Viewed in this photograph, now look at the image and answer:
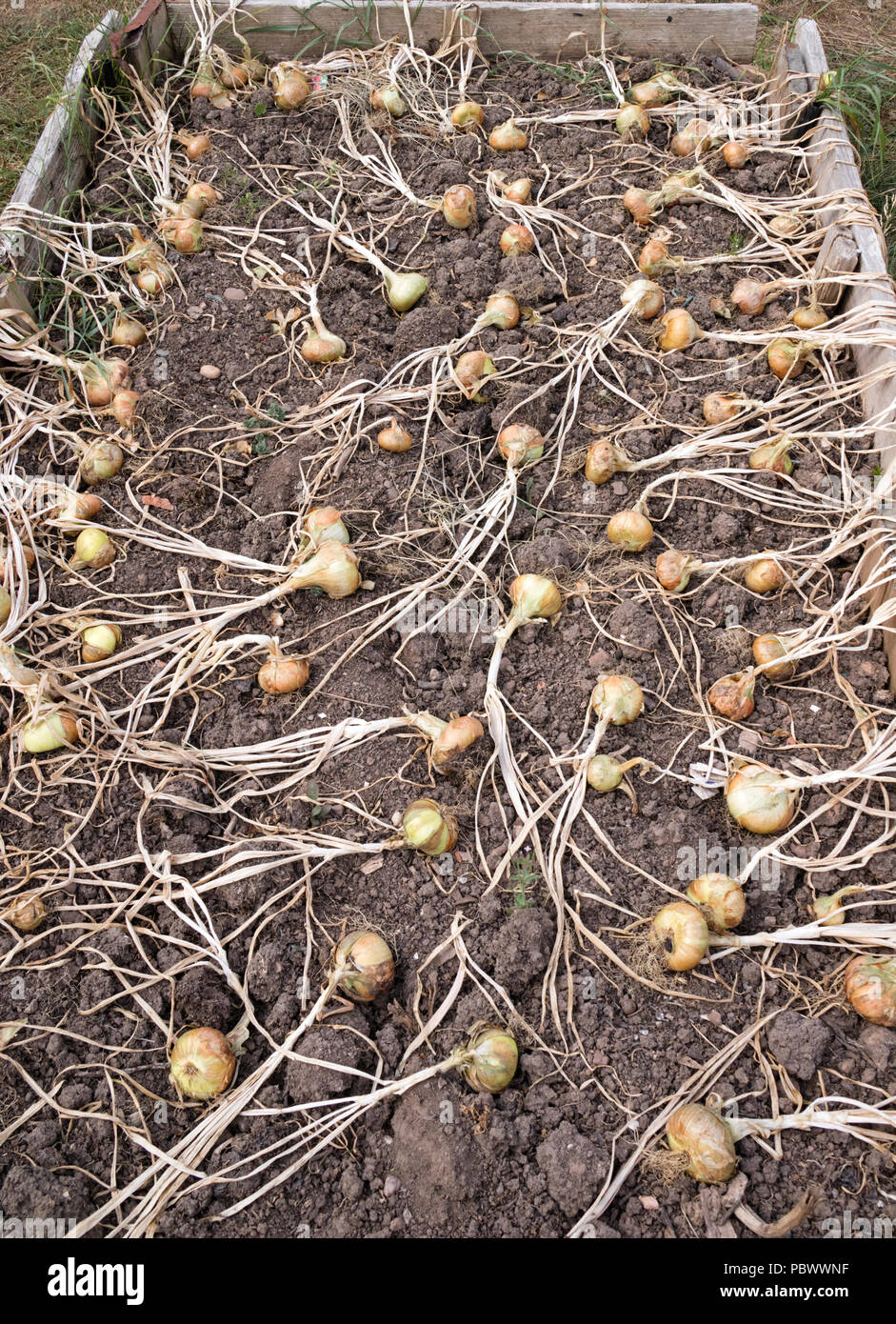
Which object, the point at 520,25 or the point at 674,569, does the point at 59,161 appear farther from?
the point at 674,569

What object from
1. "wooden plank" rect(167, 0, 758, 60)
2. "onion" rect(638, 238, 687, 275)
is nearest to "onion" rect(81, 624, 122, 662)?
"onion" rect(638, 238, 687, 275)

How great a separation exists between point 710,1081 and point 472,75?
4.06m

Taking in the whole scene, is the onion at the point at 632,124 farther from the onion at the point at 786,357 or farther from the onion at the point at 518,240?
the onion at the point at 786,357

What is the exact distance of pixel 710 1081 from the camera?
2010 millimetres

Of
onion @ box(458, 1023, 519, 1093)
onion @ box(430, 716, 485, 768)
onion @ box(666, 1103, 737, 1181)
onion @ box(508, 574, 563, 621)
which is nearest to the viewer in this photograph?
onion @ box(666, 1103, 737, 1181)

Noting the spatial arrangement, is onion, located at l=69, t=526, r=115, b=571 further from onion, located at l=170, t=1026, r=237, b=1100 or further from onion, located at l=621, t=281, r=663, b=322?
onion, located at l=621, t=281, r=663, b=322

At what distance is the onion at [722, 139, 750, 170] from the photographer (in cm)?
365

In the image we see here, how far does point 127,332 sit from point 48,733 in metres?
1.58

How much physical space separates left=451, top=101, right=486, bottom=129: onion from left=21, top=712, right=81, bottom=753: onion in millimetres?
2935

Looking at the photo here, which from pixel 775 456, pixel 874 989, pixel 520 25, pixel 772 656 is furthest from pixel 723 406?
pixel 520 25

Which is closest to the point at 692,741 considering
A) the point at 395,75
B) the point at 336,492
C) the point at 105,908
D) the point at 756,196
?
the point at 336,492

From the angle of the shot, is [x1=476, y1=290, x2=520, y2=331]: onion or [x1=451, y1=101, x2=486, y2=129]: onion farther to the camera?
[x1=451, y1=101, x2=486, y2=129]: onion

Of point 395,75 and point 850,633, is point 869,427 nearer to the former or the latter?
point 850,633

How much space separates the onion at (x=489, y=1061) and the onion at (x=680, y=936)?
15.8 inches
